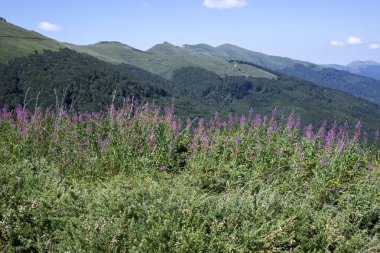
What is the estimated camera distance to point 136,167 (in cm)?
676

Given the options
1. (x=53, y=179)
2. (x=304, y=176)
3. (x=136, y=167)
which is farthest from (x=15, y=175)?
(x=304, y=176)

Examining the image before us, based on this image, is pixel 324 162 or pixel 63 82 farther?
pixel 63 82

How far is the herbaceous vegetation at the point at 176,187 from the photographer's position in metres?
4.12

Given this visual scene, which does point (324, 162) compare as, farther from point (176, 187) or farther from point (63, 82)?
point (63, 82)

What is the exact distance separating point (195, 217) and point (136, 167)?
8.85 ft

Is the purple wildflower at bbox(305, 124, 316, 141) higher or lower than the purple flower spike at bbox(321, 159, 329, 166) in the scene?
higher

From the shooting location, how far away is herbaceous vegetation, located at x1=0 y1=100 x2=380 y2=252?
4117mm

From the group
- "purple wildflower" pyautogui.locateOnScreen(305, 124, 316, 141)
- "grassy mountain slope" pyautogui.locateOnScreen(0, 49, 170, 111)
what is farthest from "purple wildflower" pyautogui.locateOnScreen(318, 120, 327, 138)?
"grassy mountain slope" pyautogui.locateOnScreen(0, 49, 170, 111)

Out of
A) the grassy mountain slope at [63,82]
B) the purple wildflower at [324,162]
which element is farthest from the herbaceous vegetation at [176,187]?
the grassy mountain slope at [63,82]

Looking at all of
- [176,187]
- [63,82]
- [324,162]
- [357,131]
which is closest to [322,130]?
[357,131]

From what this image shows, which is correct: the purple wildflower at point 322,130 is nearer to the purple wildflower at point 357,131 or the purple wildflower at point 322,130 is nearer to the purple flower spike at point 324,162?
the purple wildflower at point 357,131

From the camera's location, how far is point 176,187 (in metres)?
5.47

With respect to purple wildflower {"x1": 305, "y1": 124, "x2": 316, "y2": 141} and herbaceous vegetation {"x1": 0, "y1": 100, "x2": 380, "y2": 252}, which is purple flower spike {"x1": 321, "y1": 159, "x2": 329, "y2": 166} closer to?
herbaceous vegetation {"x1": 0, "y1": 100, "x2": 380, "y2": 252}

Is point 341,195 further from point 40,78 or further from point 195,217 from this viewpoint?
point 40,78
